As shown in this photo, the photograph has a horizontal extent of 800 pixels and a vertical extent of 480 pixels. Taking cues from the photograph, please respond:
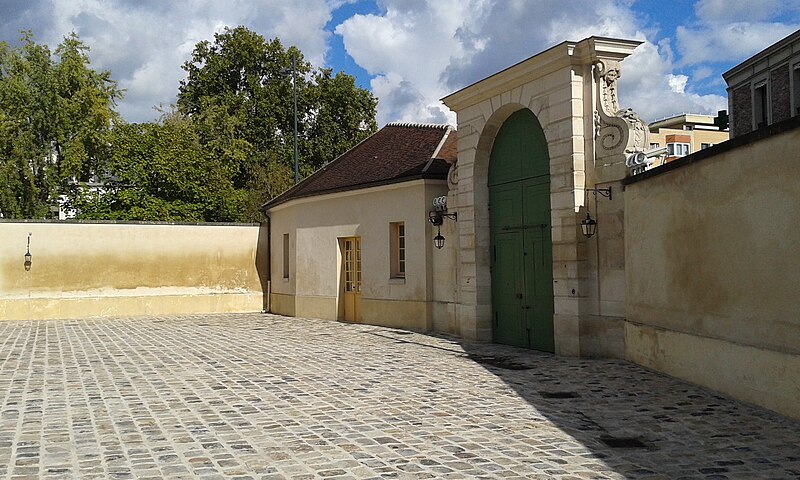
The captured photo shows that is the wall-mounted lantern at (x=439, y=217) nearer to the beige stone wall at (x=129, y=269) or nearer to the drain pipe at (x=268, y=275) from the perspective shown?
the drain pipe at (x=268, y=275)

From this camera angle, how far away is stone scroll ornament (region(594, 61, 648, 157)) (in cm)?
A: 1161

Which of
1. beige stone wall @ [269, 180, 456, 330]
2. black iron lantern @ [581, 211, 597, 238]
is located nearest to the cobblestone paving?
black iron lantern @ [581, 211, 597, 238]

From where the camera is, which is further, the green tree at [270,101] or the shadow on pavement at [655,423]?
the green tree at [270,101]

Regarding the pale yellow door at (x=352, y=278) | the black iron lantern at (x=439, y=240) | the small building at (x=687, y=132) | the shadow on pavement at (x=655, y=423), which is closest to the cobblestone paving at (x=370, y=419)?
the shadow on pavement at (x=655, y=423)

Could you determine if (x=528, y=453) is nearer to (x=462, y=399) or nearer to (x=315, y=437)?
(x=315, y=437)

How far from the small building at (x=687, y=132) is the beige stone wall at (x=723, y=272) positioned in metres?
52.2

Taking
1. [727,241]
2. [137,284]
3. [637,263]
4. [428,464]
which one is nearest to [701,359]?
[727,241]

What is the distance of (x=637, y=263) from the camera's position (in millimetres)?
11031

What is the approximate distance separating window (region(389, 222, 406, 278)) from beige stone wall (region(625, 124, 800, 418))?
7.68 meters

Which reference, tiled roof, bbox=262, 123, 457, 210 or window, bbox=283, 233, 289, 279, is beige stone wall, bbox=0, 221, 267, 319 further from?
tiled roof, bbox=262, 123, 457, 210

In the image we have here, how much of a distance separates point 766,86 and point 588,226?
27.7m

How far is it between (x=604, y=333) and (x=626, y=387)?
8.68ft

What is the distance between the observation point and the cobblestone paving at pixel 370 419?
586 centimetres

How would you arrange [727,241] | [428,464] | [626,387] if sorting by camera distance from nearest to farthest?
[428,464]
[727,241]
[626,387]
